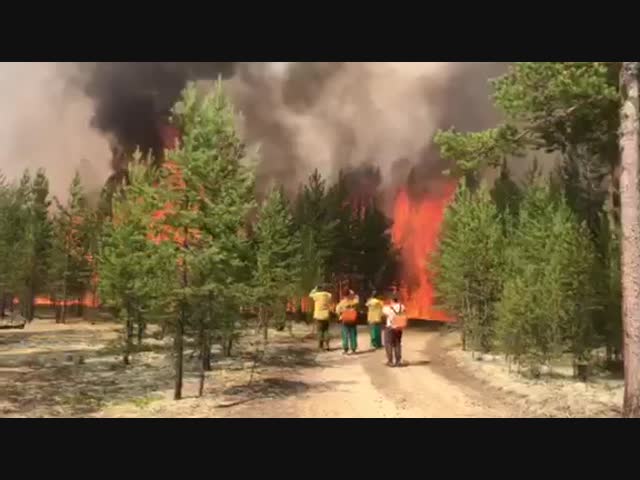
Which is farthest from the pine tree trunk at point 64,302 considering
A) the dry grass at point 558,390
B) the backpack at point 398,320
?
the dry grass at point 558,390

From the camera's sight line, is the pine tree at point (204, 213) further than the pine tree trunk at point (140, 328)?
No

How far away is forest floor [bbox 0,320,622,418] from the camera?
8023mm

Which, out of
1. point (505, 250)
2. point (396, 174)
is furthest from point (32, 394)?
point (505, 250)

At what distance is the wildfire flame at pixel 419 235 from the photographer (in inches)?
471

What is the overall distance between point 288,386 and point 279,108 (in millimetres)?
4984

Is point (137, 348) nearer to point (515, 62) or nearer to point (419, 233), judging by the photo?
point (419, 233)

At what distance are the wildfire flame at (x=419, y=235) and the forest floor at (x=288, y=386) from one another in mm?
1308

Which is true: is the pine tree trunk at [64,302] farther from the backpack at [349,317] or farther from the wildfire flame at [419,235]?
the wildfire flame at [419,235]

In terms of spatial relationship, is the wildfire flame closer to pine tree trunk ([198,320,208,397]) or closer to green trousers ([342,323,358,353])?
green trousers ([342,323,358,353])

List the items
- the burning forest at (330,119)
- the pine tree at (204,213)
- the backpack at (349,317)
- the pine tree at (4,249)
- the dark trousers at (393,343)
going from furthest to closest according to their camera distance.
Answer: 1. the pine tree at (4,249)
2. the backpack at (349,317)
3. the dark trousers at (393,343)
4. the burning forest at (330,119)
5. the pine tree at (204,213)

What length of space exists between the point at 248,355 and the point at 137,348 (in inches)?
78.6

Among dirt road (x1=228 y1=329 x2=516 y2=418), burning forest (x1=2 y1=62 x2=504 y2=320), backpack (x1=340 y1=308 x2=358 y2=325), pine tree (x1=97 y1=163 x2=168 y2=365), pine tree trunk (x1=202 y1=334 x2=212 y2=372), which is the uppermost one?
burning forest (x1=2 y1=62 x2=504 y2=320)

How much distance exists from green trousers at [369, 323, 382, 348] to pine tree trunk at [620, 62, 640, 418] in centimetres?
490

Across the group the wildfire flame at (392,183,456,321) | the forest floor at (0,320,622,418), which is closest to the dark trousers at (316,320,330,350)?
the forest floor at (0,320,622,418)
